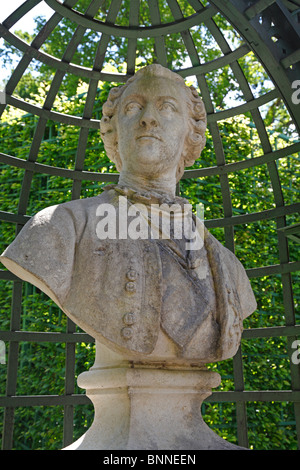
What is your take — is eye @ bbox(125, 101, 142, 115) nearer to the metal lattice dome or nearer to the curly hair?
the curly hair

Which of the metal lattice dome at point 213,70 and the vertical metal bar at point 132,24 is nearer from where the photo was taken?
the metal lattice dome at point 213,70

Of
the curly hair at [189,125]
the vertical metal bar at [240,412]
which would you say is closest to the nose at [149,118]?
the curly hair at [189,125]

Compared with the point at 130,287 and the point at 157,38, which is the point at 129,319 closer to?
the point at 130,287

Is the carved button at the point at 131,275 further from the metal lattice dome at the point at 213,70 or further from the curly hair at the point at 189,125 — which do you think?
the metal lattice dome at the point at 213,70

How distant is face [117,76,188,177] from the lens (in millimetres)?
4527

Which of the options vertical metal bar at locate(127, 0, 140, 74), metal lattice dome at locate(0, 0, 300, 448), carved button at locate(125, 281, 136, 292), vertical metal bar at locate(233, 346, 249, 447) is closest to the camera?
carved button at locate(125, 281, 136, 292)

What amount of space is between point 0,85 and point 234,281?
10.8 metres

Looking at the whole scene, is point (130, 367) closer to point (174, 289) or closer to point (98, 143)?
point (174, 289)

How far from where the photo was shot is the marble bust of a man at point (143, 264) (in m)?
3.84

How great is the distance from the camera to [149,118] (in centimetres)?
452

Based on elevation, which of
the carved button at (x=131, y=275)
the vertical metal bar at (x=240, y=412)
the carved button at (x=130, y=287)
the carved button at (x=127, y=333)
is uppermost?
the carved button at (x=131, y=275)

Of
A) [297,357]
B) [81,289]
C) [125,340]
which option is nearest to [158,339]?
[125,340]

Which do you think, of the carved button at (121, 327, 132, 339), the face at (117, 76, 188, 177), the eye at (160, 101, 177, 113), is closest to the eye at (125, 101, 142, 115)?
the face at (117, 76, 188, 177)

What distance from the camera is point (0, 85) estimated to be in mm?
13781
